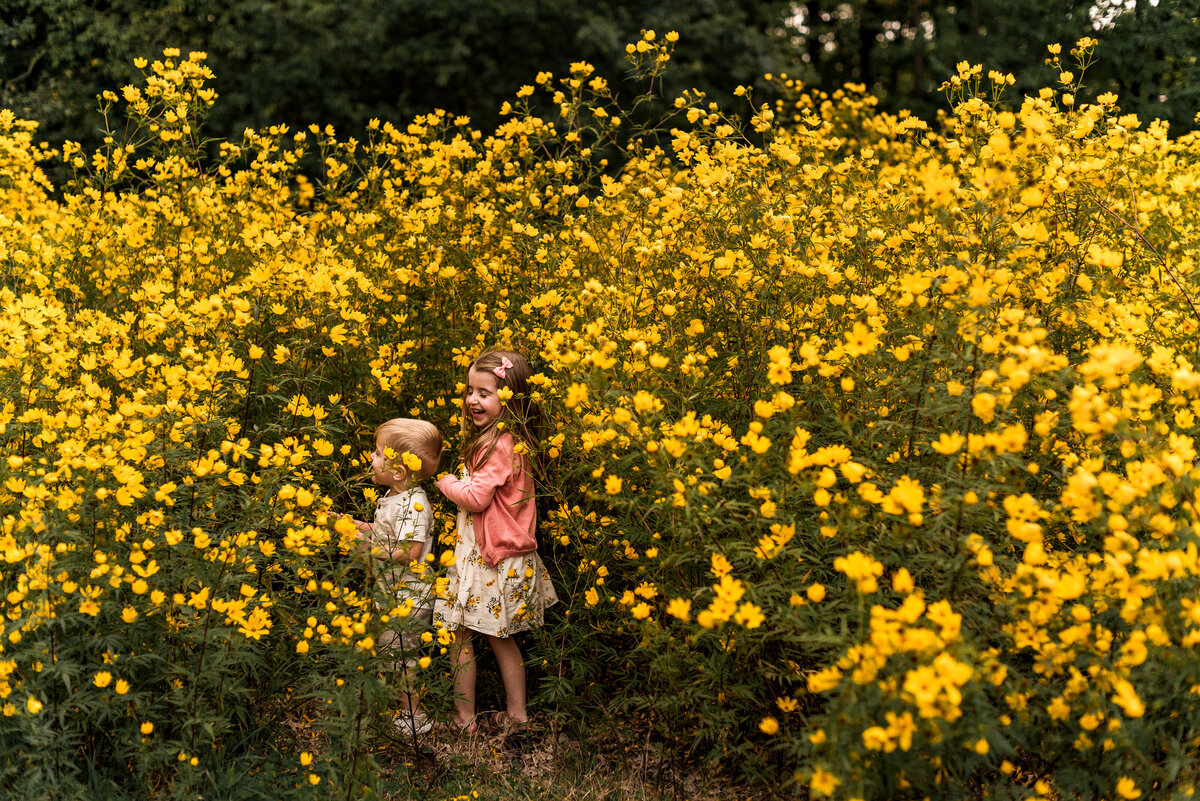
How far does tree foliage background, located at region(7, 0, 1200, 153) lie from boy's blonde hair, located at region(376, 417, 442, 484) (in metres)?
7.92

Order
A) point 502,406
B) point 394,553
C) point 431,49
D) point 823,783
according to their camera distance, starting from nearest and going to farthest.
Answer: point 823,783
point 394,553
point 502,406
point 431,49

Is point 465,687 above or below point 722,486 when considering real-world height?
below

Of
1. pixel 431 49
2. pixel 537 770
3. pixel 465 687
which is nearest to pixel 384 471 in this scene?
pixel 465 687

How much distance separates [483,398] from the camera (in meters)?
3.54

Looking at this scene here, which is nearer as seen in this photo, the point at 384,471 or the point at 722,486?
the point at 722,486

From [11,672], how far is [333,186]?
9.73 feet

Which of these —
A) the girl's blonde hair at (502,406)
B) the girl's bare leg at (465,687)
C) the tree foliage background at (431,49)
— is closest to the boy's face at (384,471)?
the girl's blonde hair at (502,406)

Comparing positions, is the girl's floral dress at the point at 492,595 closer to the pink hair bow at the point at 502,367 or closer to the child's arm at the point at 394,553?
the child's arm at the point at 394,553

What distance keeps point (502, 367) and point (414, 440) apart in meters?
0.44

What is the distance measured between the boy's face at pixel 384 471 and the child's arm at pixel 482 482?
0.16m

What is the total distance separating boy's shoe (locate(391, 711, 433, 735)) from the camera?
130 inches

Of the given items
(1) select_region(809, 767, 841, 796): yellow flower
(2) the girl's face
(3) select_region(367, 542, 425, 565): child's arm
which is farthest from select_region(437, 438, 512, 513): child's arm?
(1) select_region(809, 767, 841, 796): yellow flower

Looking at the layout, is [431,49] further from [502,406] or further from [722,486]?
[722,486]

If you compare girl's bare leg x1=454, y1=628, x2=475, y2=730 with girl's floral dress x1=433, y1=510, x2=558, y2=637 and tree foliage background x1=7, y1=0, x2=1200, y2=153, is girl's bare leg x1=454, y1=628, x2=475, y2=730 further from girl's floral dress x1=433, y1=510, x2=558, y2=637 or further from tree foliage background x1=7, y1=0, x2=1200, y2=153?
tree foliage background x1=7, y1=0, x2=1200, y2=153
